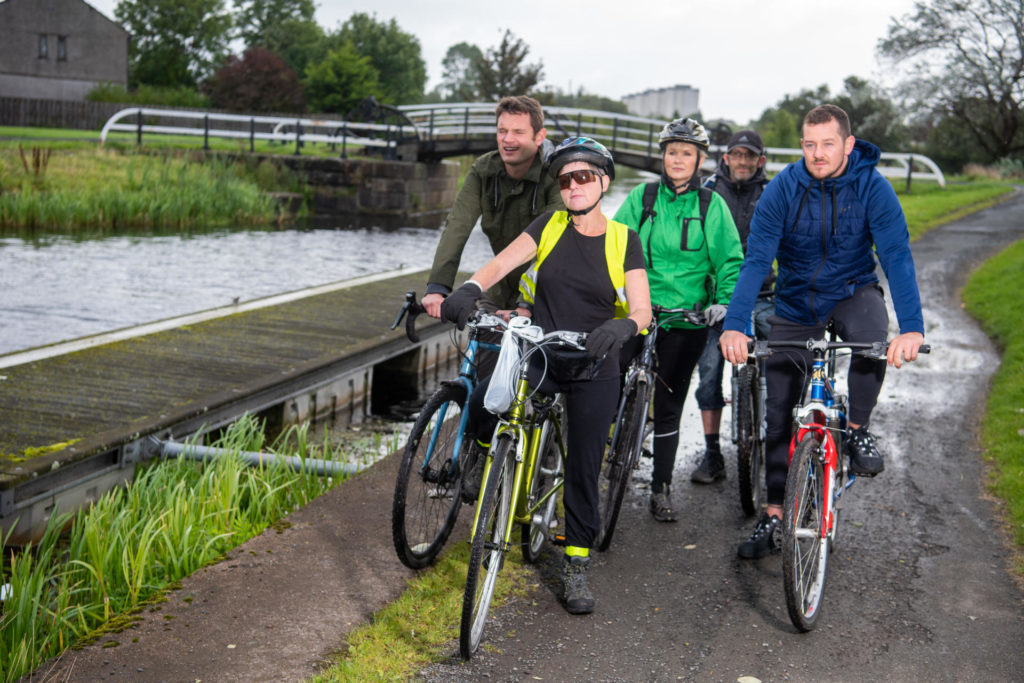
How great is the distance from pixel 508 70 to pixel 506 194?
5056 centimetres

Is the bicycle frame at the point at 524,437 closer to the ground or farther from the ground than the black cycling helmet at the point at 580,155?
closer to the ground

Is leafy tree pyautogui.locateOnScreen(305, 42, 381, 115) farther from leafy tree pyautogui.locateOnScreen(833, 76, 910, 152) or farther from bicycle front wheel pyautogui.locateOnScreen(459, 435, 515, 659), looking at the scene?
bicycle front wheel pyautogui.locateOnScreen(459, 435, 515, 659)

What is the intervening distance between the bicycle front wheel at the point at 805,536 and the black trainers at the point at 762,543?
67 centimetres

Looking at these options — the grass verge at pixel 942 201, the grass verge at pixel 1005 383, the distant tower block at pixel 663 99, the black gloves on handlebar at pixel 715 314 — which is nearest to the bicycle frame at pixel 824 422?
the black gloves on handlebar at pixel 715 314

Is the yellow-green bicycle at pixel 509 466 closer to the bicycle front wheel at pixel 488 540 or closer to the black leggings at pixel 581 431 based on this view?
the bicycle front wheel at pixel 488 540

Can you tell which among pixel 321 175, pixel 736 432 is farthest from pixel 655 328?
pixel 321 175

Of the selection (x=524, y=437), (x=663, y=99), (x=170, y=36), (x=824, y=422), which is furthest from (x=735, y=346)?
(x=663, y=99)

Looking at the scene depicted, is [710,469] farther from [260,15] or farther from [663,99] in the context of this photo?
[663,99]

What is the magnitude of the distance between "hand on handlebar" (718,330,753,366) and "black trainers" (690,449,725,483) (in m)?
2.12

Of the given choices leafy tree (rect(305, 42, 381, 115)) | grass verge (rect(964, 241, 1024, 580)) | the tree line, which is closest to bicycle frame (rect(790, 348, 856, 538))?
grass verge (rect(964, 241, 1024, 580))

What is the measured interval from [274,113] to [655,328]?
54.7 meters

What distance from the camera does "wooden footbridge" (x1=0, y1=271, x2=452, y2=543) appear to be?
20.5 feet

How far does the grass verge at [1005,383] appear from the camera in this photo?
6.18m

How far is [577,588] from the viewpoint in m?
4.47
